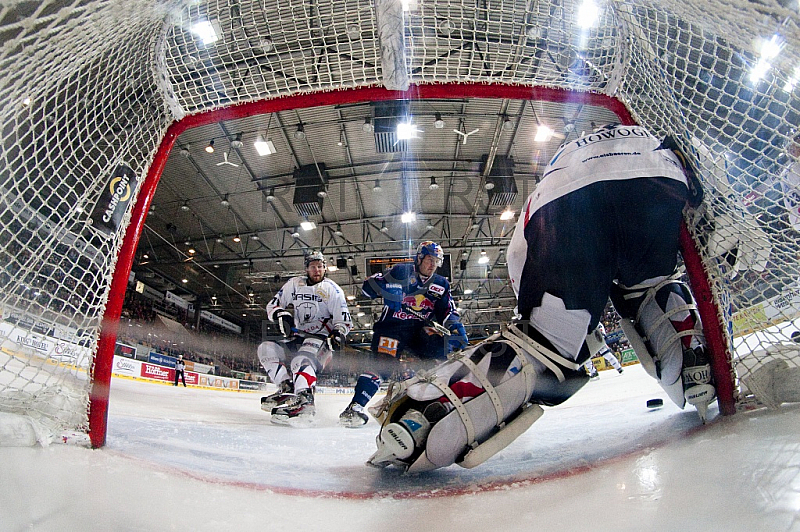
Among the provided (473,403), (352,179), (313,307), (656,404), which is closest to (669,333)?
(656,404)

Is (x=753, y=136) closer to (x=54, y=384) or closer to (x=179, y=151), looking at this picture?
(x=54, y=384)

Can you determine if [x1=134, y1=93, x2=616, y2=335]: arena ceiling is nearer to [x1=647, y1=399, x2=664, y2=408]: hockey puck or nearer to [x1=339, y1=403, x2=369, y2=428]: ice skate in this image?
[x1=339, y1=403, x2=369, y2=428]: ice skate

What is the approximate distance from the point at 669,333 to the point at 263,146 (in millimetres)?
8292

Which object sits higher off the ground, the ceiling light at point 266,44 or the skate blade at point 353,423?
the ceiling light at point 266,44

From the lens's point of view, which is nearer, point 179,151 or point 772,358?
point 772,358

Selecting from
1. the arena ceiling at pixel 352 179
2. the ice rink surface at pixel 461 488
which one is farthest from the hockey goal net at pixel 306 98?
the arena ceiling at pixel 352 179

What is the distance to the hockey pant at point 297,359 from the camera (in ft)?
8.80

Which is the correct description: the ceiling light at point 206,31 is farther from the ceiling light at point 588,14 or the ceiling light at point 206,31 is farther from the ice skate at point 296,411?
the ice skate at point 296,411

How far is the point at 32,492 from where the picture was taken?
53cm

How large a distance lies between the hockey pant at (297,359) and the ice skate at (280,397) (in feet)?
0.15

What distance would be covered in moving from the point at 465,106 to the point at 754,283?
7.31 metres

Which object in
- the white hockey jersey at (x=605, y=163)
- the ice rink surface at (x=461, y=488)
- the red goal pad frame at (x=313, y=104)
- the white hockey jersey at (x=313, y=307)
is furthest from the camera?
the white hockey jersey at (x=313, y=307)

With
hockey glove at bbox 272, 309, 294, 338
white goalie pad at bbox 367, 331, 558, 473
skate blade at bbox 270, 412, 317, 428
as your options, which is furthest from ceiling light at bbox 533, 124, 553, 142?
white goalie pad at bbox 367, 331, 558, 473

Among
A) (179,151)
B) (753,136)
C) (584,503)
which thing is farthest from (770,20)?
(179,151)
